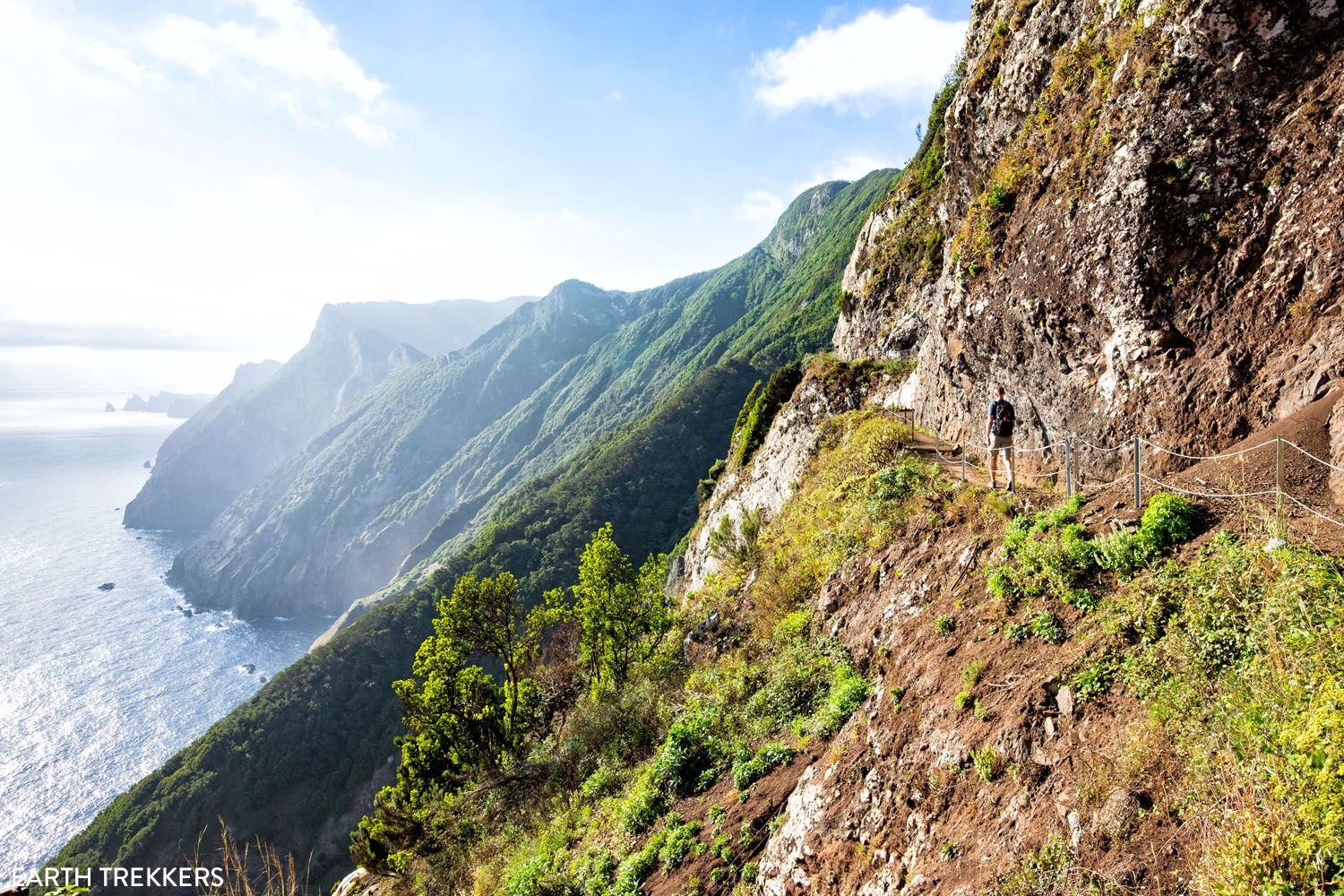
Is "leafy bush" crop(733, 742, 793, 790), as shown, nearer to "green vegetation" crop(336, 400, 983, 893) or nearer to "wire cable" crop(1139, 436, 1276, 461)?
"green vegetation" crop(336, 400, 983, 893)

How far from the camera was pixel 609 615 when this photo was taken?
19.8 m

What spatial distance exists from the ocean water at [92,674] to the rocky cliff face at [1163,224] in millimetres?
104799

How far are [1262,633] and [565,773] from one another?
503 inches

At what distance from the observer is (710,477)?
51125mm

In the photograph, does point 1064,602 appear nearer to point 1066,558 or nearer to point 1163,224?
point 1066,558

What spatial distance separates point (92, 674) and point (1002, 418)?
145 metres

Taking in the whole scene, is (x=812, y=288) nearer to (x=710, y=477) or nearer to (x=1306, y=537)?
(x=710, y=477)

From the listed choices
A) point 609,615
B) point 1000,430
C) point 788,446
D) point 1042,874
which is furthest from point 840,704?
point 788,446

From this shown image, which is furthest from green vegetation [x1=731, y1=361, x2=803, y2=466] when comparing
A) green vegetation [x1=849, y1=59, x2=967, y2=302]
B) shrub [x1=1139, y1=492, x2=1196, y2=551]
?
shrub [x1=1139, y1=492, x2=1196, y2=551]

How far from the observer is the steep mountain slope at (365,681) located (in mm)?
58562

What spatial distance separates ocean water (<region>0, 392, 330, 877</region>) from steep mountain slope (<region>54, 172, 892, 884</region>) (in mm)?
21296

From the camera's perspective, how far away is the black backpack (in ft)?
33.1

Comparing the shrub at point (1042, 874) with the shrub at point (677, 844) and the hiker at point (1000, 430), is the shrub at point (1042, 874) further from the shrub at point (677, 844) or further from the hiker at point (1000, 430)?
the hiker at point (1000, 430)

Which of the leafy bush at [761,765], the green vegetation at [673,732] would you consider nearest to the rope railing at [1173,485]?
Result: the green vegetation at [673,732]
